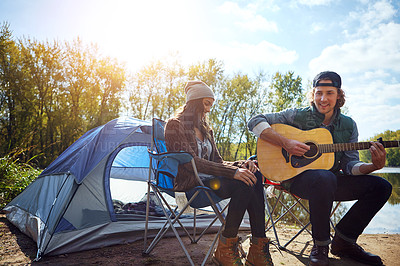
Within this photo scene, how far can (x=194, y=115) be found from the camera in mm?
1989

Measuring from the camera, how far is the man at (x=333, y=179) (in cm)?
162

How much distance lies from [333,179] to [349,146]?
1.06 feet

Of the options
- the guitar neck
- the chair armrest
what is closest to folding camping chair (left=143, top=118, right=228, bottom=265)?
the chair armrest

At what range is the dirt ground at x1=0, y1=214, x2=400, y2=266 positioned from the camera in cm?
194

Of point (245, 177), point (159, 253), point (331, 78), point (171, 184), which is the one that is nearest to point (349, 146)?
point (331, 78)

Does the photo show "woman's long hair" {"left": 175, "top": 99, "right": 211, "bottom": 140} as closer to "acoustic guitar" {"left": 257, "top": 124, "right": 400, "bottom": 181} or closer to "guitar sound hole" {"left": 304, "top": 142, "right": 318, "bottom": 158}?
"acoustic guitar" {"left": 257, "top": 124, "right": 400, "bottom": 181}

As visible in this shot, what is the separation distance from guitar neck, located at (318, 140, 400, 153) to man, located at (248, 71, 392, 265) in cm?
5

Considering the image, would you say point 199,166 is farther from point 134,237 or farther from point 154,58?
point 154,58

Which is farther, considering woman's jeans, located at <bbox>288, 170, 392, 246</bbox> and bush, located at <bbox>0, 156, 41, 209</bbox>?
bush, located at <bbox>0, 156, 41, 209</bbox>

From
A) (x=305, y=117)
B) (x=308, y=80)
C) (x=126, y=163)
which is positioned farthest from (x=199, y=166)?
(x=308, y=80)

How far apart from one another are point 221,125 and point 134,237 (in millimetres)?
15402

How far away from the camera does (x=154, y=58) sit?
45.4 feet

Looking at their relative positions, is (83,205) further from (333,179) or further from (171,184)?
(333,179)

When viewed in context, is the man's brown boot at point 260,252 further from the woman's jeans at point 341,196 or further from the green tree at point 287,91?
the green tree at point 287,91
